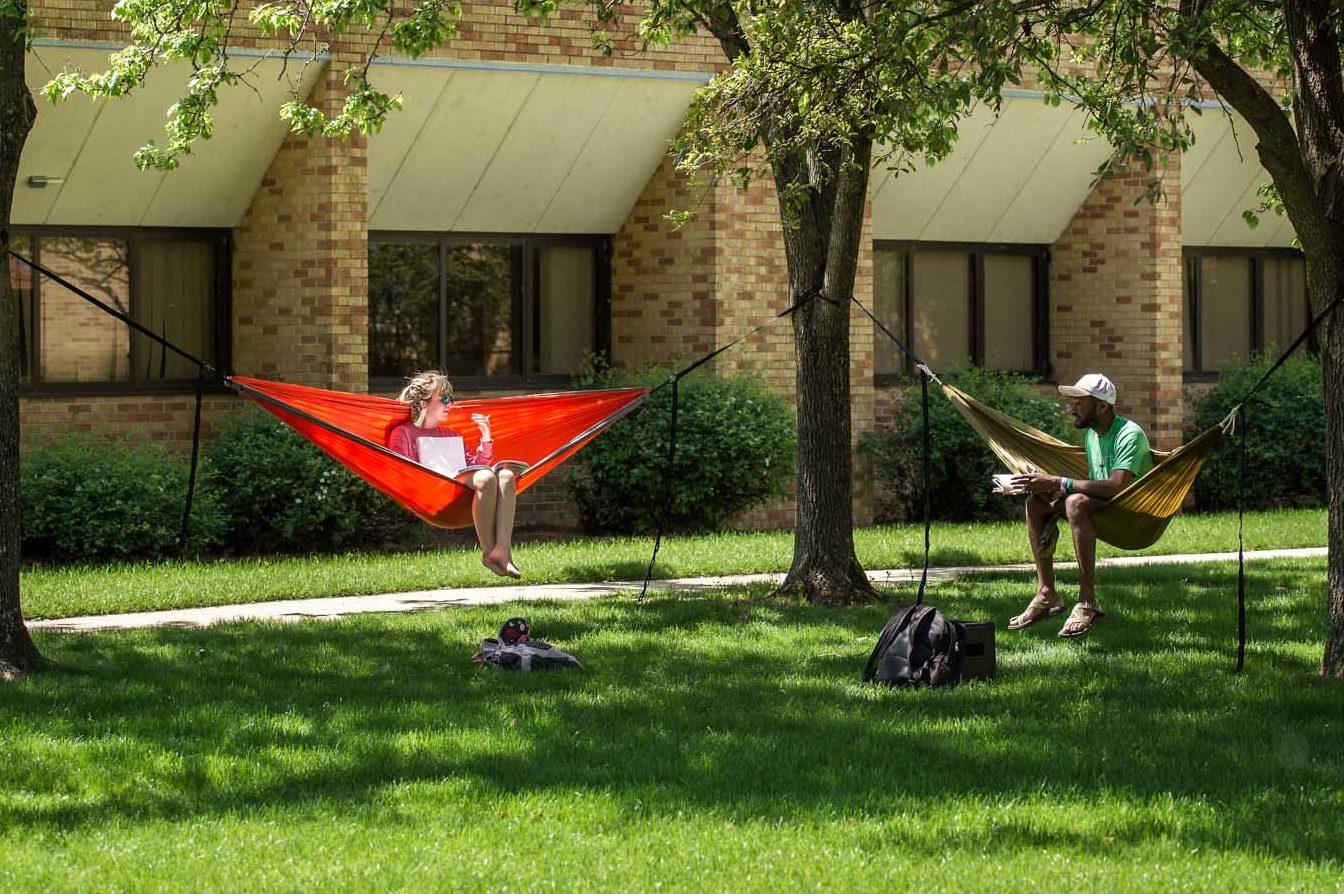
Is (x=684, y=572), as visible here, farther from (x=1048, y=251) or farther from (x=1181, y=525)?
(x=1048, y=251)

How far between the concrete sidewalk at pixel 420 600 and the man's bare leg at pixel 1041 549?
2.53m

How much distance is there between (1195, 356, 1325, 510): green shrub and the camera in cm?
1927

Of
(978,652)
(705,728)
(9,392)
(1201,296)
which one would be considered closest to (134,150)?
(9,392)

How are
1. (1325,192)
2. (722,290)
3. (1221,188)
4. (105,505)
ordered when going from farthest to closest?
(1221,188) → (722,290) → (105,505) → (1325,192)

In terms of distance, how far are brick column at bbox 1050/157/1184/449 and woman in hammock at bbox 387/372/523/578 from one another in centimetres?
1008

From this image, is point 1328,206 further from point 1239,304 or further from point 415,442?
point 1239,304

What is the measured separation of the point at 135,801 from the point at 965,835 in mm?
2919

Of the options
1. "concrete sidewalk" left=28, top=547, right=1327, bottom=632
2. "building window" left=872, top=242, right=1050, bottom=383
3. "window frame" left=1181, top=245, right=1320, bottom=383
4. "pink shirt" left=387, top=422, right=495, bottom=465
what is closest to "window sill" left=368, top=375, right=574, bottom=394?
"building window" left=872, top=242, right=1050, bottom=383

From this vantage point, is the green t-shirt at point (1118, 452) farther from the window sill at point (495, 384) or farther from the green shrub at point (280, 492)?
the window sill at point (495, 384)

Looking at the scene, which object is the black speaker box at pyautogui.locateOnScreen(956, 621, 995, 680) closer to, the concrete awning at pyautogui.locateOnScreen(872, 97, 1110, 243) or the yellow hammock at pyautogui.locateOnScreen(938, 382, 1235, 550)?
the yellow hammock at pyautogui.locateOnScreen(938, 382, 1235, 550)

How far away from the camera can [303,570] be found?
13.6 m

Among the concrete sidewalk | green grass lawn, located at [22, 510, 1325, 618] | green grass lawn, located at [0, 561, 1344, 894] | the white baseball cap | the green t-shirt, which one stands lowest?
green grass lawn, located at [0, 561, 1344, 894]

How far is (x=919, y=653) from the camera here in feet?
29.7

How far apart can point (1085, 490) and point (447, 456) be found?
12.1 ft
